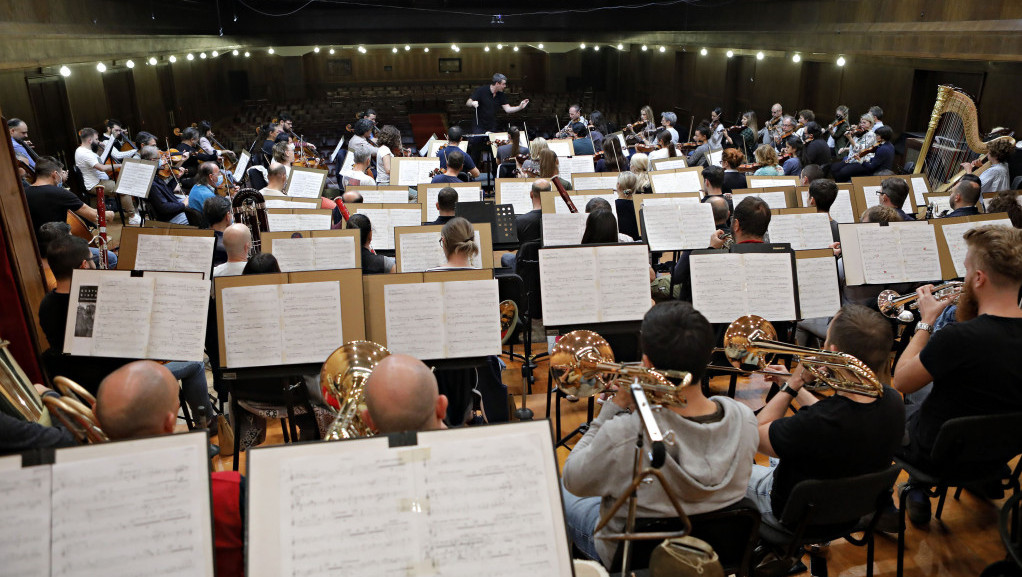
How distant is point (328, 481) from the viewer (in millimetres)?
1827

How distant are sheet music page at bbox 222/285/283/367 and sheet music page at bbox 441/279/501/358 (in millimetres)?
920

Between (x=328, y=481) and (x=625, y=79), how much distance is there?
20.8 metres

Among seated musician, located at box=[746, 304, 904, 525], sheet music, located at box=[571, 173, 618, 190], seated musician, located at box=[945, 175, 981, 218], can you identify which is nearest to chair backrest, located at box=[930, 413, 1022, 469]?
seated musician, located at box=[746, 304, 904, 525]

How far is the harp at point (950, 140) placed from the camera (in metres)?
6.79

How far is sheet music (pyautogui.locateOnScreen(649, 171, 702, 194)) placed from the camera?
290 inches

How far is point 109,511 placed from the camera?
1793 mm

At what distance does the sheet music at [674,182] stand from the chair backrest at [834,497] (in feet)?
17.1

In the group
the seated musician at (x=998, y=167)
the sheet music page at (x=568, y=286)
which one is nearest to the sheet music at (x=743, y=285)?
the sheet music page at (x=568, y=286)

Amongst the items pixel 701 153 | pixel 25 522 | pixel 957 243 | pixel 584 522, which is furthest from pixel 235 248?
pixel 701 153

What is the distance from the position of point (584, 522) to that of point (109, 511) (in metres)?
1.67

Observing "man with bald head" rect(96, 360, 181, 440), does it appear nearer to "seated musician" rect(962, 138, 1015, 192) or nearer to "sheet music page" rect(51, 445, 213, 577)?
"sheet music page" rect(51, 445, 213, 577)

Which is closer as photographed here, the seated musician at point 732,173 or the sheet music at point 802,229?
the sheet music at point 802,229

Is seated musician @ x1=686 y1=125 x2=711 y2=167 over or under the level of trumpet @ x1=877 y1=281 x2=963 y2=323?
over

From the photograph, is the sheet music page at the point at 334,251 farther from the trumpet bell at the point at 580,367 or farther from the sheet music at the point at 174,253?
the trumpet bell at the point at 580,367
